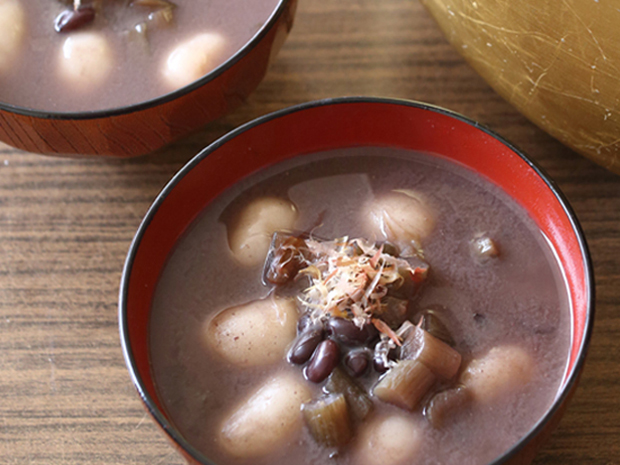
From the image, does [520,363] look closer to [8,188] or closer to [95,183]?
[95,183]

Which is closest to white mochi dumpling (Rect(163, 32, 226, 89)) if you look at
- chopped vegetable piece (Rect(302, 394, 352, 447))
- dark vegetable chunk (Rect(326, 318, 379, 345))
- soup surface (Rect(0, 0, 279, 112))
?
soup surface (Rect(0, 0, 279, 112))

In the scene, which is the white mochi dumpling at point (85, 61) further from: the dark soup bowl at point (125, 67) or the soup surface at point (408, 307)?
the soup surface at point (408, 307)

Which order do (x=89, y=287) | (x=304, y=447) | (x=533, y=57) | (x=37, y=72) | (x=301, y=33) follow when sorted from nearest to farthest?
(x=304, y=447)
(x=533, y=57)
(x=89, y=287)
(x=37, y=72)
(x=301, y=33)

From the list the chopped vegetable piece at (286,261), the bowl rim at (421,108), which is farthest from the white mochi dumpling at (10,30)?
the chopped vegetable piece at (286,261)

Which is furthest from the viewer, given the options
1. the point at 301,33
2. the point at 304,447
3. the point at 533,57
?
the point at 301,33

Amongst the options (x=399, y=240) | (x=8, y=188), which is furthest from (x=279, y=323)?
(x=8, y=188)

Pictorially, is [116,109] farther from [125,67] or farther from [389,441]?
[389,441]

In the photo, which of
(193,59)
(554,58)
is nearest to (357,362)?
(554,58)
